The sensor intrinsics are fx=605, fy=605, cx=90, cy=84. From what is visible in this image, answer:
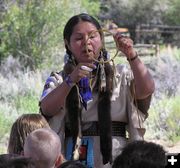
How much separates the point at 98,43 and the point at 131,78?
24 cm

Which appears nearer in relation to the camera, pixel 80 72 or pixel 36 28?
pixel 80 72

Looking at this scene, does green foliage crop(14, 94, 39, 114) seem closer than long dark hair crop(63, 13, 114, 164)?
No

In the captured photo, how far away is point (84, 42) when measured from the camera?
2.98 meters

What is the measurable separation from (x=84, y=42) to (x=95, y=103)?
308mm

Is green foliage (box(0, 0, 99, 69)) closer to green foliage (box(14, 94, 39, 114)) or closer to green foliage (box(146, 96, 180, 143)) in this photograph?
green foliage (box(14, 94, 39, 114))

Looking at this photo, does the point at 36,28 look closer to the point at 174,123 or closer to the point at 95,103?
the point at 174,123

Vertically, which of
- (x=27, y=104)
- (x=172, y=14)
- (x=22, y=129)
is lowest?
(x=22, y=129)

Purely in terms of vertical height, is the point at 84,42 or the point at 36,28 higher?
the point at 36,28

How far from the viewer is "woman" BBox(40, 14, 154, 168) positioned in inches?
116

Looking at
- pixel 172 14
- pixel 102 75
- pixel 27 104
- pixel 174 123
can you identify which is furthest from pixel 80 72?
pixel 172 14

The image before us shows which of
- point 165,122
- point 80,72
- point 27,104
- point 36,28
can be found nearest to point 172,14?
point 36,28

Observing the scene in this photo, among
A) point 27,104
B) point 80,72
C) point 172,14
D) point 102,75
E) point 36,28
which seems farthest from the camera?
point 172,14

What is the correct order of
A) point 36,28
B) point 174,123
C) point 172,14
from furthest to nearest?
1. point 172,14
2. point 36,28
3. point 174,123

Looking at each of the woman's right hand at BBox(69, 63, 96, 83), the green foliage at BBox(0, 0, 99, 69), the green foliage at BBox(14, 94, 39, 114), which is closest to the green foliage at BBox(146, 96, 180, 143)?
the green foliage at BBox(14, 94, 39, 114)
